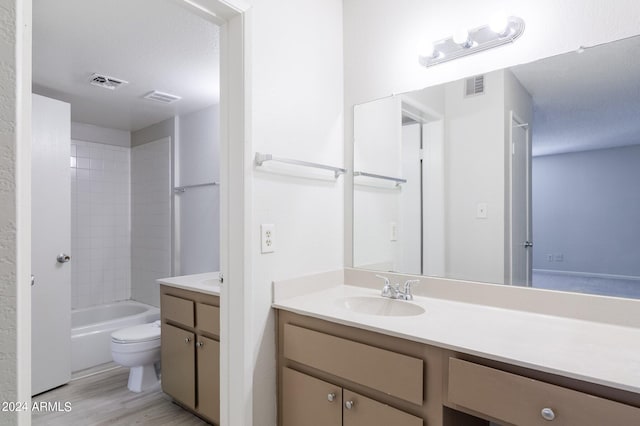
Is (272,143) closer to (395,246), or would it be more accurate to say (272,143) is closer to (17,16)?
(395,246)

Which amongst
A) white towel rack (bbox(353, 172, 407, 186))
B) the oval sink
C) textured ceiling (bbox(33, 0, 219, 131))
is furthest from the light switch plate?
textured ceiling (bbox(33, 0, 219, 131))

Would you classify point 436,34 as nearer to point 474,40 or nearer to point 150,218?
point 474,40

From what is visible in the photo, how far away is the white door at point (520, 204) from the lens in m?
1.42

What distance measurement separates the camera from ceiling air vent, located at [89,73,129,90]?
8.02 feet

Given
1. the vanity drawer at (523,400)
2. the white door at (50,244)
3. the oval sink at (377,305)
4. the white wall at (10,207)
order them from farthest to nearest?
the white door at (50,244) → the oval sink at (377,305) → the vanity drawer at (523,400) → the white wall at (10,207)

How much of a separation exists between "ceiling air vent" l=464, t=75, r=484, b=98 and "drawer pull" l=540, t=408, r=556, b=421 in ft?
3.99

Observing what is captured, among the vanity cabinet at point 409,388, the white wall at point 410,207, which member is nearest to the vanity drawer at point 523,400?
the vanity cabinet at point 409,388

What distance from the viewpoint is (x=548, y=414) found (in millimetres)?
878

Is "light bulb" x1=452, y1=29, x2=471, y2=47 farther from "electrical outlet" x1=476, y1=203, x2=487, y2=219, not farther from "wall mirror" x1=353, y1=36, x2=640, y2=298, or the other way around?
"electrical outlet" x1=476, y1=203, x2=487, y2=219

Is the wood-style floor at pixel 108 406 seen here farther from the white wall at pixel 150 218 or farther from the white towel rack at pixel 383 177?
the white towel rack at pixel 383 177

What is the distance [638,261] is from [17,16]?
5.80 ft

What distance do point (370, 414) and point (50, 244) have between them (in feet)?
8.11

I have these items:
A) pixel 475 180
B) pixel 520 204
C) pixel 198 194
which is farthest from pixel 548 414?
pixel 198 194

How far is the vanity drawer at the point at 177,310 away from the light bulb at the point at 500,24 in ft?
6.68
